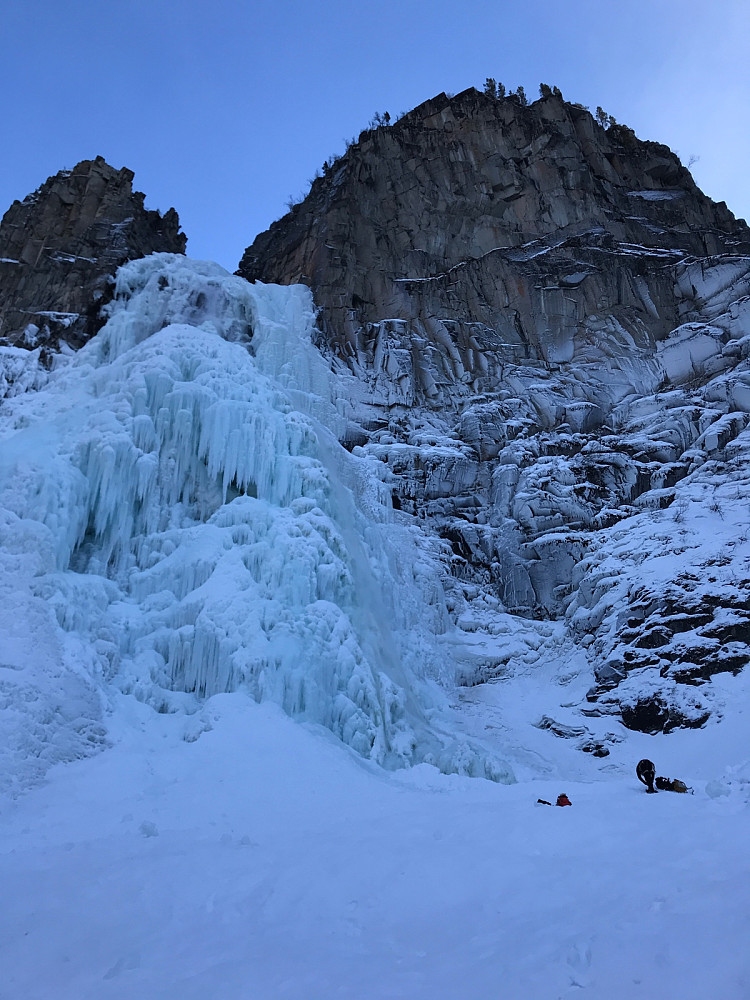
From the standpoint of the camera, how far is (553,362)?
31.2 m

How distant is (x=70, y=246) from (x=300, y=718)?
82.5ft

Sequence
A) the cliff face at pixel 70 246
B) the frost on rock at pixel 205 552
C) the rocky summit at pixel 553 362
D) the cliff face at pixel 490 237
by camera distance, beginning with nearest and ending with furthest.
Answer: the frost on rock at pixel 205 552
the rocky summit at pixel 553 362
the cliff face at pixel 70 246
the cliff face at pixel 490 237

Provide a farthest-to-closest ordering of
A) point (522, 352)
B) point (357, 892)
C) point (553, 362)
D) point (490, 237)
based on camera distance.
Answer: point (490, 237)
point (522, 352)
point (553, 362)
point (357, 892)

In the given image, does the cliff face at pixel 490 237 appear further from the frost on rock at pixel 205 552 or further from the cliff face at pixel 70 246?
the frost on rock at pixel 205 552

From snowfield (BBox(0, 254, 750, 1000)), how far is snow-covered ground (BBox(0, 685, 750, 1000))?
0.03 m

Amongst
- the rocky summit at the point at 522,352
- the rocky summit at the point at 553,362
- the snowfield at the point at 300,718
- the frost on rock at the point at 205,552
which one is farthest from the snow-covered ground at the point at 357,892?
the rocky summit at the point at 553,362

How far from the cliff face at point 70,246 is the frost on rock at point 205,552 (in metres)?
7.98

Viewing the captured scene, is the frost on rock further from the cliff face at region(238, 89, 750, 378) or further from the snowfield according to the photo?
the cliff face at region(238, 89, 750, 378)

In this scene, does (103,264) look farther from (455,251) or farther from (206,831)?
(206,831)

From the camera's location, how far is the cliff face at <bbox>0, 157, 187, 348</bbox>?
25672 millimetres

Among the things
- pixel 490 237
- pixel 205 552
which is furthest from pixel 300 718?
pixel 490 237

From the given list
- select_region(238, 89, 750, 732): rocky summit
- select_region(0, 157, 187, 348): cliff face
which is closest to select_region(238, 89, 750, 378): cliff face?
select_region(238, 89, 750, 732): rocky summit

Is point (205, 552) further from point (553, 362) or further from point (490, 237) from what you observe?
point (490, 237)

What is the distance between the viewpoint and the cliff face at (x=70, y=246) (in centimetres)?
2567
